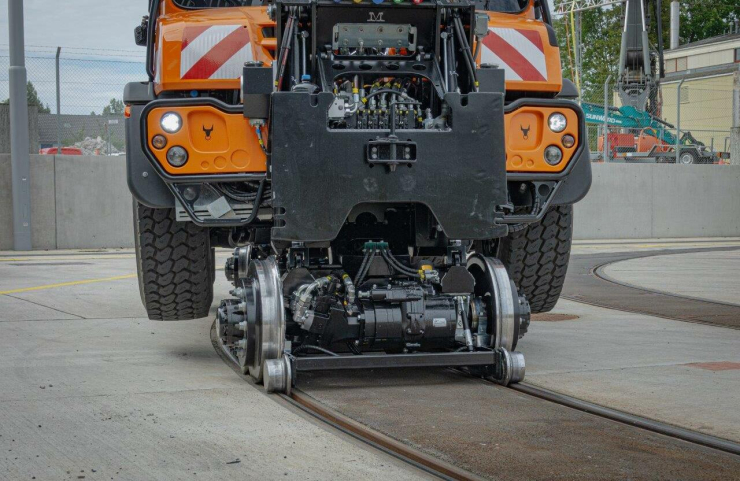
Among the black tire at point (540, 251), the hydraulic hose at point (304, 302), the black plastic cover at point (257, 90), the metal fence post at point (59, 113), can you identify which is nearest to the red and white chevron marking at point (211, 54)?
the black plastic cover at point (257, 90)

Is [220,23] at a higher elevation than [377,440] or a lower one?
higher

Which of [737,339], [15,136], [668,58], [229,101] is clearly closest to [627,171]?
[15,136]

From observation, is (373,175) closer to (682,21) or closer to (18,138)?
(18,138)

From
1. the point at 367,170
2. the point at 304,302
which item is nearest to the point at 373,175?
the point at 367,170

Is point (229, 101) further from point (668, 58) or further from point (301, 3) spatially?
point (668, 58)

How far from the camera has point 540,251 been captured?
6.91 meters

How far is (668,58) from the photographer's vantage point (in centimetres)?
5481

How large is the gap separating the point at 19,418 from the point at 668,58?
53.9 meters

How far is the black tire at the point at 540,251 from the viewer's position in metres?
6.85

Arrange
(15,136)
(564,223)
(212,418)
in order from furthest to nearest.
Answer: (15,136) < (564,223) < (212,418)

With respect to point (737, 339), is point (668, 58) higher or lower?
higher

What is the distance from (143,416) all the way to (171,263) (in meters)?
1.88

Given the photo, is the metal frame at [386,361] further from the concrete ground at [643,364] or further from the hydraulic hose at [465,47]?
the hydraulic hose at [465,47]

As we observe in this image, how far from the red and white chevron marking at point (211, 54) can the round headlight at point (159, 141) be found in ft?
1.55
